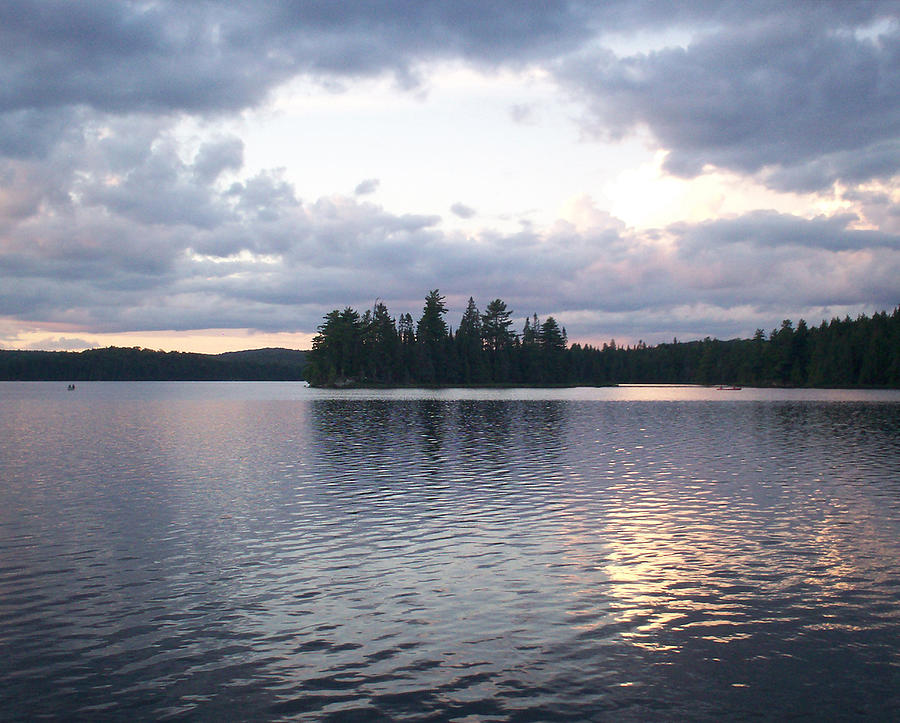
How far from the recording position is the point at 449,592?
760 inches

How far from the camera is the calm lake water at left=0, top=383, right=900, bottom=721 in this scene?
13.2 metres

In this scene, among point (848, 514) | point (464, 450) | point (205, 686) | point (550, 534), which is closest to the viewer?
point (205, 686)

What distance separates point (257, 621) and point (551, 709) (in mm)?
7838

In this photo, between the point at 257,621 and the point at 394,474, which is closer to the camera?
the point at 257,621

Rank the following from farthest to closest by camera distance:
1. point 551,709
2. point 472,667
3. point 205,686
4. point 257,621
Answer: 1. point 257,621
2. point 472,667
3. point 205,686
4. point 551,709

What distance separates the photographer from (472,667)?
14352 mm

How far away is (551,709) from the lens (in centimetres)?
1256

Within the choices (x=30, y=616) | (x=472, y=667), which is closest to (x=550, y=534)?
(x=472, y=667)

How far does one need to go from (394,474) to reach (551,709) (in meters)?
29.8

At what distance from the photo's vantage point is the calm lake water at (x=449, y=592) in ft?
43.3

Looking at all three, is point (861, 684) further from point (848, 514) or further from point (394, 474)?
point (394, 474)

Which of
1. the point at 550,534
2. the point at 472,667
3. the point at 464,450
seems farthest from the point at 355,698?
the point at 464,450

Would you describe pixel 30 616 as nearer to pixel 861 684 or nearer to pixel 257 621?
pixel 257 621

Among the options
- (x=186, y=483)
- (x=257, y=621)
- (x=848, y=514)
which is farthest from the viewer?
(x=186, y=483)
